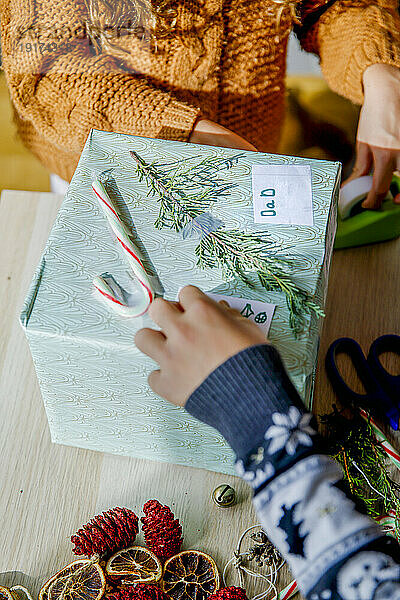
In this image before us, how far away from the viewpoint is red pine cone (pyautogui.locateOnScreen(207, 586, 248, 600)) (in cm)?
43

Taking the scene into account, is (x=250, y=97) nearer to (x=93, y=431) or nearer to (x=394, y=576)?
(x=93, y=431)

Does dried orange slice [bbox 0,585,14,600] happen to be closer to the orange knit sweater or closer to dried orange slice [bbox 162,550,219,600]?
dried orange slice [bbox 162,550,219,600]

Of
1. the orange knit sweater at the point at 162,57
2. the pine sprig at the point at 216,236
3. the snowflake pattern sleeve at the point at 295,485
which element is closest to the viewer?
the snowflake pattern sleeve at the point at 295,485

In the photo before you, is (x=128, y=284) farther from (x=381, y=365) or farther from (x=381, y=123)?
(x=381, y=123)

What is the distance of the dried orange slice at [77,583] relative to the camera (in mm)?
446

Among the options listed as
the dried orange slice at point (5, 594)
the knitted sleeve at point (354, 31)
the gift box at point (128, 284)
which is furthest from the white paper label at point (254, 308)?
the knitted sleeve at point (354, 31)

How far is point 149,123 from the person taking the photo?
0.68 m

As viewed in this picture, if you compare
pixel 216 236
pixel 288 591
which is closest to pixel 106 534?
pixel 288 591

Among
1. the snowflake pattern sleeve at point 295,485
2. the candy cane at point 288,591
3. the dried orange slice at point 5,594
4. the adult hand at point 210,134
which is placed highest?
the adult hand at point 210,134

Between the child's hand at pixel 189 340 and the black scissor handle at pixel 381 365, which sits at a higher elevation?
the child's hand at pixel 189 340

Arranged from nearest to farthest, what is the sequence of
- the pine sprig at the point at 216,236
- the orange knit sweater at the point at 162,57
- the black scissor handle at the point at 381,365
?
the pine sprig at the point at 216,236 → the black scissor handle at the point at 381,365 → the orange knit sweater at the point at 162,57

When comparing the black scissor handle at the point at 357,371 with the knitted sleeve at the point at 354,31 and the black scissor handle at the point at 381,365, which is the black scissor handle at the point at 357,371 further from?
the knitted sleeve at the point at 354,31

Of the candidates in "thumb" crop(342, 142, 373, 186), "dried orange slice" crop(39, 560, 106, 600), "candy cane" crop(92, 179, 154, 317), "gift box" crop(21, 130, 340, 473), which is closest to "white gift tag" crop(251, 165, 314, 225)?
"gift box" crop(21, 130, 340, 473)

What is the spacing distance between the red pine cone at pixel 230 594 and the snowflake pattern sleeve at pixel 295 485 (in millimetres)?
90
